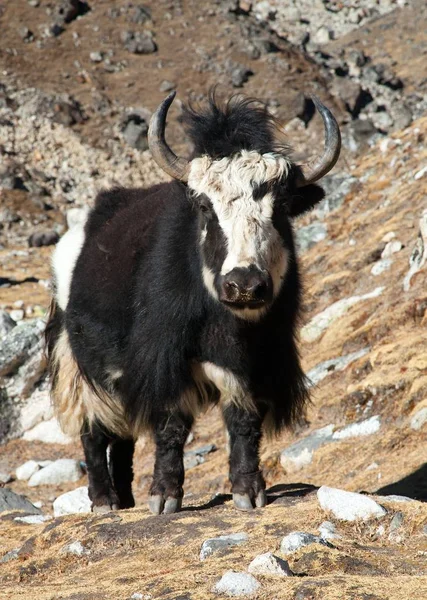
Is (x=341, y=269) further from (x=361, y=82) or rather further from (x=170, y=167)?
(x=361, y=82)

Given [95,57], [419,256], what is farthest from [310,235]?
[95,57]

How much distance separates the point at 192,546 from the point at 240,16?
30897mm

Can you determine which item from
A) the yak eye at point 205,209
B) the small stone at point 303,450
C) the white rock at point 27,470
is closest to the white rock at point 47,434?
the white rock at point 27,470

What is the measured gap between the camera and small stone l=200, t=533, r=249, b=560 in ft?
14.8

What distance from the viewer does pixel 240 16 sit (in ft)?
110

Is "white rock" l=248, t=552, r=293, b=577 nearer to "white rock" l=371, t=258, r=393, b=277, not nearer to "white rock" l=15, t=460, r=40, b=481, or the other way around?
"white rock" l=15, t=460, r=40, b=481

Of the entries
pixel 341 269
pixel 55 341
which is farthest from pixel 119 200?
pixel 341 269

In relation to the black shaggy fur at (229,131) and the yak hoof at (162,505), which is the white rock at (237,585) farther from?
the black shaggy fur at (229,131)

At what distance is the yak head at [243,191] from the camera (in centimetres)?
525

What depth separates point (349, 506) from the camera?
4.82 m

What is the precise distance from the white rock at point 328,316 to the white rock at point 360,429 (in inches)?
121

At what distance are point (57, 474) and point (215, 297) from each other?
222 inches

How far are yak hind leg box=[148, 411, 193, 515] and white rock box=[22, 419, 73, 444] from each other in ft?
20.3

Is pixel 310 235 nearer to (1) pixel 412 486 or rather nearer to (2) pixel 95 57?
(1) pixel 412 486
